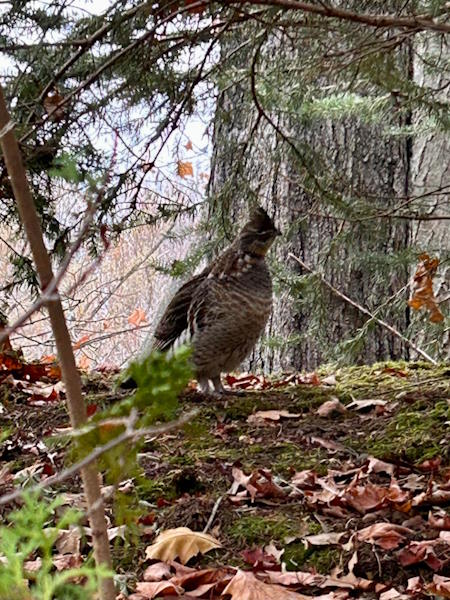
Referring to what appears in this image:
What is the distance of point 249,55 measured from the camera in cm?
496

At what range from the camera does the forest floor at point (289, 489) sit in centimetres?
251

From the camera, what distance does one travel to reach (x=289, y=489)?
3205 millimetres

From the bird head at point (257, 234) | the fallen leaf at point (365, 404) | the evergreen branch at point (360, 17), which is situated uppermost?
the evergreen branch at point (360, 17)

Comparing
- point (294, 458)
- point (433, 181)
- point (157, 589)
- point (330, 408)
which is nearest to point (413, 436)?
point (294, 458)

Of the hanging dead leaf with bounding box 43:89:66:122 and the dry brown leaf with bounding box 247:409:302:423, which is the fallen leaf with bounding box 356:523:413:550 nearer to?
the dry brown leaf with bounding box 247:409:302:423

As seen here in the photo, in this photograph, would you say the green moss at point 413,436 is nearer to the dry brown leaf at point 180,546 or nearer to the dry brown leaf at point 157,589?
the dry brown leaf at point 180,546

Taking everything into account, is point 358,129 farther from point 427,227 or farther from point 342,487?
point 342,487

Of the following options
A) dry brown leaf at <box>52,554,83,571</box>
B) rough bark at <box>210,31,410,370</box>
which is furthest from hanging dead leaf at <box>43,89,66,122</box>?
rough bark at <box>210,31,410,370</box>

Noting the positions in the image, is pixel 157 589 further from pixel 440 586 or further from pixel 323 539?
pixel 440 586

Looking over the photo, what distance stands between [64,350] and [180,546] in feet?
4.28

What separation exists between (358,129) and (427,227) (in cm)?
174

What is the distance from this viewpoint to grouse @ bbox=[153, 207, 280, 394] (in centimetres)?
468

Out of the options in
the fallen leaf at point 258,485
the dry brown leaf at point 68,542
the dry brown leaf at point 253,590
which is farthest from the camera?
the fallen leaf at point 258,485

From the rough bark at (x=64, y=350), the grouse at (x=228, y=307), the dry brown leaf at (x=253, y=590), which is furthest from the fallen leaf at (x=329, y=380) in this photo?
the rough bark at (x=64, y=350)
